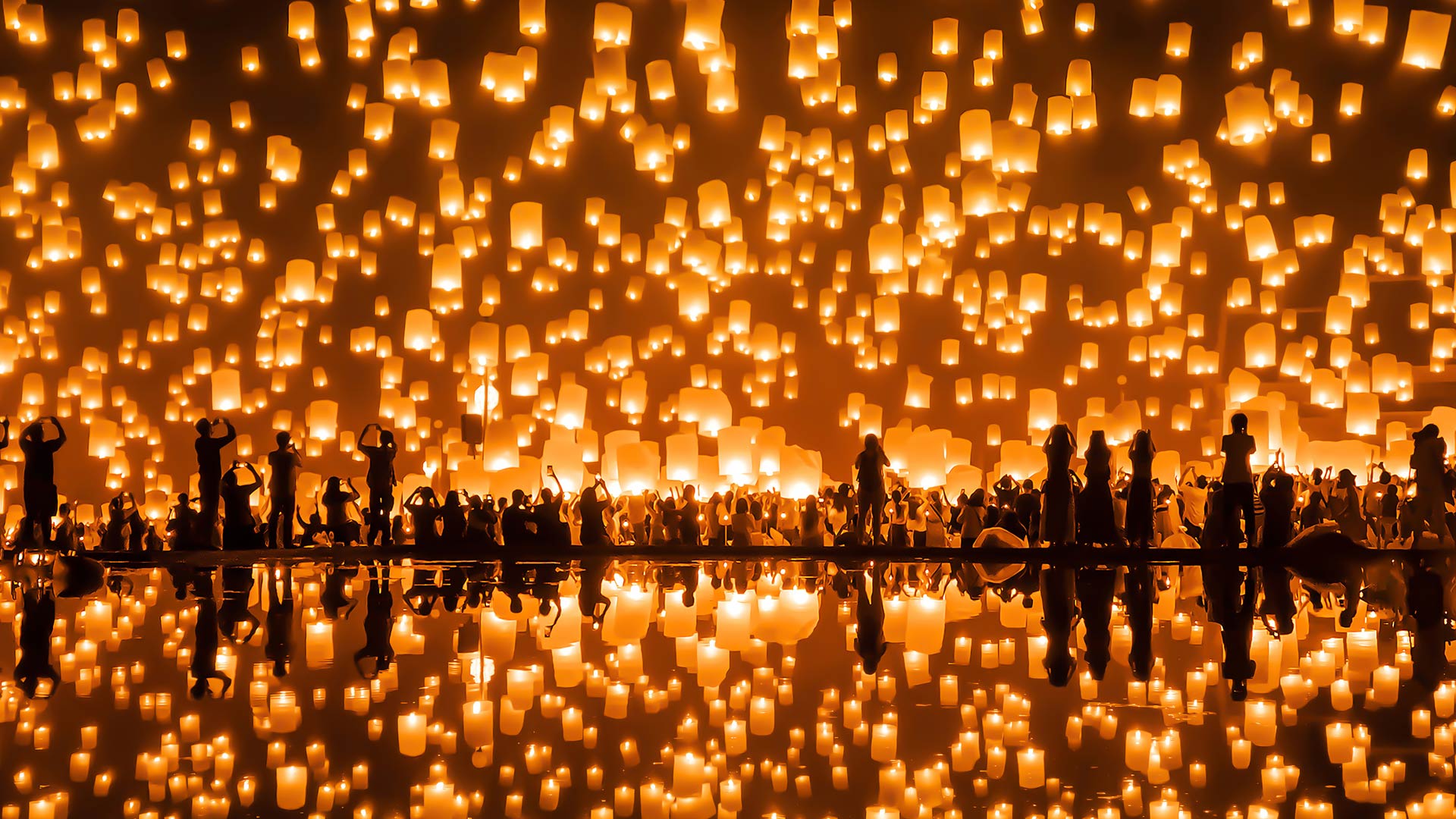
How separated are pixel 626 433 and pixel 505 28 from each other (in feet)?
18.1

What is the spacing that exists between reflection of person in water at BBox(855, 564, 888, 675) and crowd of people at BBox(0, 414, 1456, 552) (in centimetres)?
251

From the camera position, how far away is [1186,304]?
55.1 feet

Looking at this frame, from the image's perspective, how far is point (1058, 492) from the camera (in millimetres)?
8836

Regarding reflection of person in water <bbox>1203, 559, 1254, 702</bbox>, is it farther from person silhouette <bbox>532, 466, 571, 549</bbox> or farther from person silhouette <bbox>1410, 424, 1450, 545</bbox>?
person silhouette <bbox>532, 466, 571, 549</bbox>

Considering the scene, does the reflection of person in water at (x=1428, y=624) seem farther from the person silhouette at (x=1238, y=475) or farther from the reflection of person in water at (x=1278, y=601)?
the person silhouette at (x=1238, y=475)

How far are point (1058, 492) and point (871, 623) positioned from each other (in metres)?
4.41

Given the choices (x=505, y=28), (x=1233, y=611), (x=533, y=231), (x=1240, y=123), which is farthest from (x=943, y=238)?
(x=1233, y=611)

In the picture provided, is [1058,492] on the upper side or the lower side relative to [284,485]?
lower

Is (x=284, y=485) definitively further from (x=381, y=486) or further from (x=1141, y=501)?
(x=1141, y=501)

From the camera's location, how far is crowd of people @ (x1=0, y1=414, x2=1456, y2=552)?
28.2 feet

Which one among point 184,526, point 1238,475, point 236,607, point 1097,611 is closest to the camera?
point 1097,611

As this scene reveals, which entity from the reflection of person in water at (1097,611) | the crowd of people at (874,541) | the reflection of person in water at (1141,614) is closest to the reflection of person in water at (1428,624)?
the crowd of people at (874,541)

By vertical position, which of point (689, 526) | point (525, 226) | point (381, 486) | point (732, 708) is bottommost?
point (732, 708)

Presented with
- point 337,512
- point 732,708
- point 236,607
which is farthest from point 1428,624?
point 337,512
